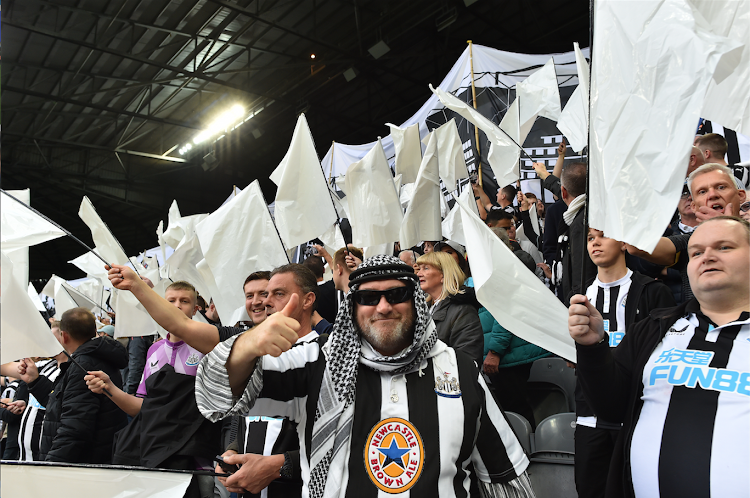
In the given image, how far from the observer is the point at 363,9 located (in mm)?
12266

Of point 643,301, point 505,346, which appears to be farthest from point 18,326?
point 505,346

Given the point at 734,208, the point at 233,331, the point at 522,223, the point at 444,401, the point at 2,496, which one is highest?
the point at 522,223

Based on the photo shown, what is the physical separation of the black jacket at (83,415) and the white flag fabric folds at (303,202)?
1536mm

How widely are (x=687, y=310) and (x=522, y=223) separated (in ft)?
14.0

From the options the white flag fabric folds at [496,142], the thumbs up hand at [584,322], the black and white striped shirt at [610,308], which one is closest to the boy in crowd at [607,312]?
the black and white striped shirt at [610,308]

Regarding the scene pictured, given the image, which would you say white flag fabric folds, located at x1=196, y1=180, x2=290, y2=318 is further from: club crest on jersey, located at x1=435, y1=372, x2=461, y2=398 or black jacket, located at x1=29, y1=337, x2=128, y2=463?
club crest on jersey, located at x1=435, y1=372, x2=461, y2=398

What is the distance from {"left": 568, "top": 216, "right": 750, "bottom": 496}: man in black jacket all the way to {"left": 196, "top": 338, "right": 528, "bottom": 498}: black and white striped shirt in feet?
1.19

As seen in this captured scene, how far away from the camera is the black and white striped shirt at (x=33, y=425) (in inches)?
161

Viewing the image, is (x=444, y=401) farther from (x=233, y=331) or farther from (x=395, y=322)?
(x=233, y=331)

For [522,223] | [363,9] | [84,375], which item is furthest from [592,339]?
[363,9]

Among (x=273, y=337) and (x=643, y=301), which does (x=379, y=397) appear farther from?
(x=643, y=301)

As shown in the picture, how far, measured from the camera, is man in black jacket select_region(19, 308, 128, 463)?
3504 millimetres

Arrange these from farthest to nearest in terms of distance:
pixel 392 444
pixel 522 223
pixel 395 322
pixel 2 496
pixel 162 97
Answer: pixel 162 97, pixel 522 223, pixel 395 322, pixel 392 444, pixel 2 496

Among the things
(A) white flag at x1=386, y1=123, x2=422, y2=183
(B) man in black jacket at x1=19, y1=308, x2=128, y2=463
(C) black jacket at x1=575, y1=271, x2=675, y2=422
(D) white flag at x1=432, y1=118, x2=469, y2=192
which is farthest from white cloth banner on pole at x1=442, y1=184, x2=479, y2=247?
(B) man in black jacket at x1=19, y1=308, x2=128, y2=463
